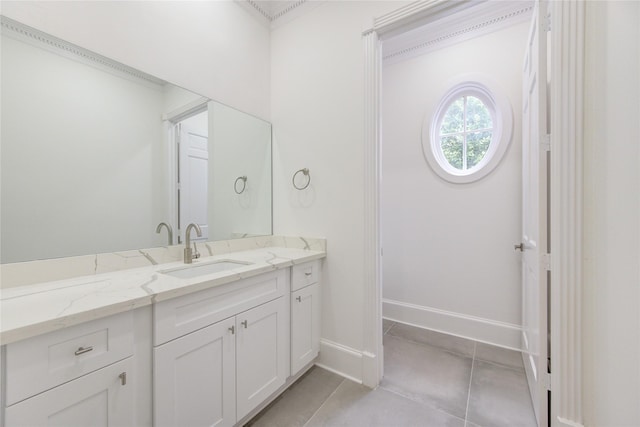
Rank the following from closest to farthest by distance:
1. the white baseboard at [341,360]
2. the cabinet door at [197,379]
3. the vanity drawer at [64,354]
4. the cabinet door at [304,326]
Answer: the vanity drawer at [64,354]
the cabinet door at [197,379]
the cabinet door at [304,326]
the white baseboard at [341,360]

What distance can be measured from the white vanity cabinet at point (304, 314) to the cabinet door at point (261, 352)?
71mm

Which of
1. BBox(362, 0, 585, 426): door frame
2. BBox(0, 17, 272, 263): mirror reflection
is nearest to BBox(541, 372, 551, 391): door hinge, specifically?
BBox(362, 0, 585, 426): door frame

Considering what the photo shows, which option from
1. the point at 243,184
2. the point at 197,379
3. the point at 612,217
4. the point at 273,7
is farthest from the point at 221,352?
the point at 273,7

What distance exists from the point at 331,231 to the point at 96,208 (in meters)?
1.38

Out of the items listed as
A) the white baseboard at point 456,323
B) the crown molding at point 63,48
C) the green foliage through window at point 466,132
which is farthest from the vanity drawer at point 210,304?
the green foliage through window at point 466,132

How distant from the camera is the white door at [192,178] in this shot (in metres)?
1.72

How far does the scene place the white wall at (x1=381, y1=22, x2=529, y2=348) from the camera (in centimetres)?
219

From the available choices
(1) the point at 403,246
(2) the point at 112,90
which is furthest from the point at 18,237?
(1) the point at 403,246

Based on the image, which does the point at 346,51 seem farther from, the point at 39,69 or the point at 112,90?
the point at 39,69

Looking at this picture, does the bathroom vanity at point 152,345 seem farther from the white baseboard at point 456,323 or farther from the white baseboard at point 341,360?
the white baseboard at point 456,323

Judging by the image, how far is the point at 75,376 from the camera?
0.84 meters

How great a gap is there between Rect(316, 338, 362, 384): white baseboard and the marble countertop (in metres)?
0.85

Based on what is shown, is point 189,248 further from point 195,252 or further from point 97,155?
point 97,155

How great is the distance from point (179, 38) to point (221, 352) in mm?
1860
